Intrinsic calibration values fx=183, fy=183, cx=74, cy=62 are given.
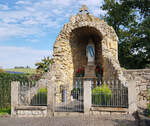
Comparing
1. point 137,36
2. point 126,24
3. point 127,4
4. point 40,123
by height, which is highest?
point 127,4

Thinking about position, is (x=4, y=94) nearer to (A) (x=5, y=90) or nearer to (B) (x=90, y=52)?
(A) (x=5, y=90)

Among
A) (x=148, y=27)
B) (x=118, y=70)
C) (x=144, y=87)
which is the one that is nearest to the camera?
(x=118, y=70)

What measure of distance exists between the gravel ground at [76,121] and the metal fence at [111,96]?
0.60m

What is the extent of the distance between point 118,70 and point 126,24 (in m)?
12.4

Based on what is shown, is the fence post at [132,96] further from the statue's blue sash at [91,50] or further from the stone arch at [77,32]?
the statue's blue sash at [91,50]

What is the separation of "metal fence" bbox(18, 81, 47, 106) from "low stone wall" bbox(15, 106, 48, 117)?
0.32 m

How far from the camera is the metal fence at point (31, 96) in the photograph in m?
8.21

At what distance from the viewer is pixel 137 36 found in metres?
18.8

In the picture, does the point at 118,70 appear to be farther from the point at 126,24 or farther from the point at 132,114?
the point at 126,24

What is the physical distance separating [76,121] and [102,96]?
5.37 feet

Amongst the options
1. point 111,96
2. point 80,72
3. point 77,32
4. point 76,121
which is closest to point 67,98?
point 80,72

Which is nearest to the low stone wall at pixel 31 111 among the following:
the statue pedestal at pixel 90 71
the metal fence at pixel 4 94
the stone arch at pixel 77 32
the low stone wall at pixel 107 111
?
the metal fence at pixel 4 94

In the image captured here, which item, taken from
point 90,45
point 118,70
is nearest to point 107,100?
point 118,70

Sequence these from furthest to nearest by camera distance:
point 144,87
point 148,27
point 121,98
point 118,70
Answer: point 148,27
point 144,87
point 118,70
point 121,98
